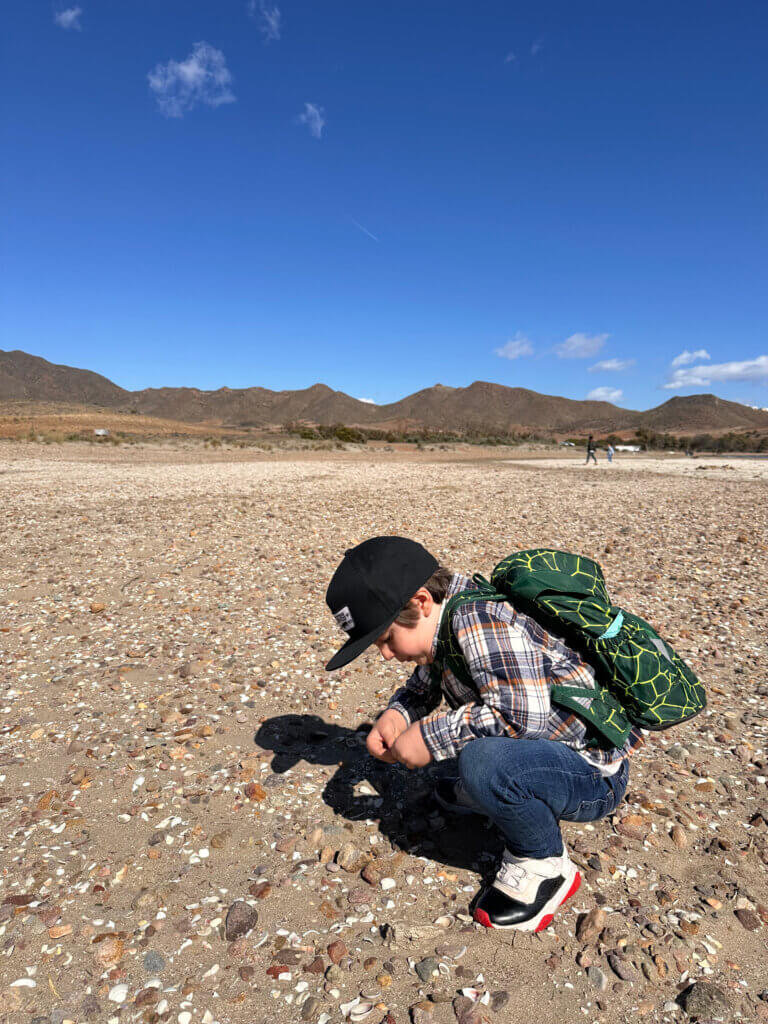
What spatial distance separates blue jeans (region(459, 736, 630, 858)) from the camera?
223 centimetres

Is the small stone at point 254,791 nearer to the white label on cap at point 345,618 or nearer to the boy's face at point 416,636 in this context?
the boy's face at point 416,636

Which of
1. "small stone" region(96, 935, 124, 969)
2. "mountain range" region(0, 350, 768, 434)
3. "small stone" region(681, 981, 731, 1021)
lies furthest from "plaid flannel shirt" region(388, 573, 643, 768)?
"mountain range" region(0, 350, 768, 434)

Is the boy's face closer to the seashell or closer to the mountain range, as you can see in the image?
the seashell

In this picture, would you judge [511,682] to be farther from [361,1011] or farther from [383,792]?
[383,792]

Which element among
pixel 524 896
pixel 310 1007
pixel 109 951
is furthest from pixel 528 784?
pixel 109 951

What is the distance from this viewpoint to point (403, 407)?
6540 inches

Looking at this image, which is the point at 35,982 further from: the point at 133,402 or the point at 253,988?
the point at 133,402

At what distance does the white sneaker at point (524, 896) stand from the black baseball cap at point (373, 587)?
112cm

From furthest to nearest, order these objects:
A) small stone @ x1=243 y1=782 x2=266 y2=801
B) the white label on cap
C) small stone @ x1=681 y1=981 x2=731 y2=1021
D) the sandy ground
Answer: small stone @ x1=243 y1=782 x2=266 y2=801 < the white label on cap < the sandy ground < small stone @ x1=681 y1=981 x2=731 y2=1021

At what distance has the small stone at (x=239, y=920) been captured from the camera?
2.39 meters

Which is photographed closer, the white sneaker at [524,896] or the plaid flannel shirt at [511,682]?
the plaid flannel shirt at [511,682]

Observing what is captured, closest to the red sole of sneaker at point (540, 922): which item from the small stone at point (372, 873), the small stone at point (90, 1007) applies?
the small stone at point (372, 873)

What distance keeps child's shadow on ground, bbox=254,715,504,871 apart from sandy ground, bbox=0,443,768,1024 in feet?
0.05

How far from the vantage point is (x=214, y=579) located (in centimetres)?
719
